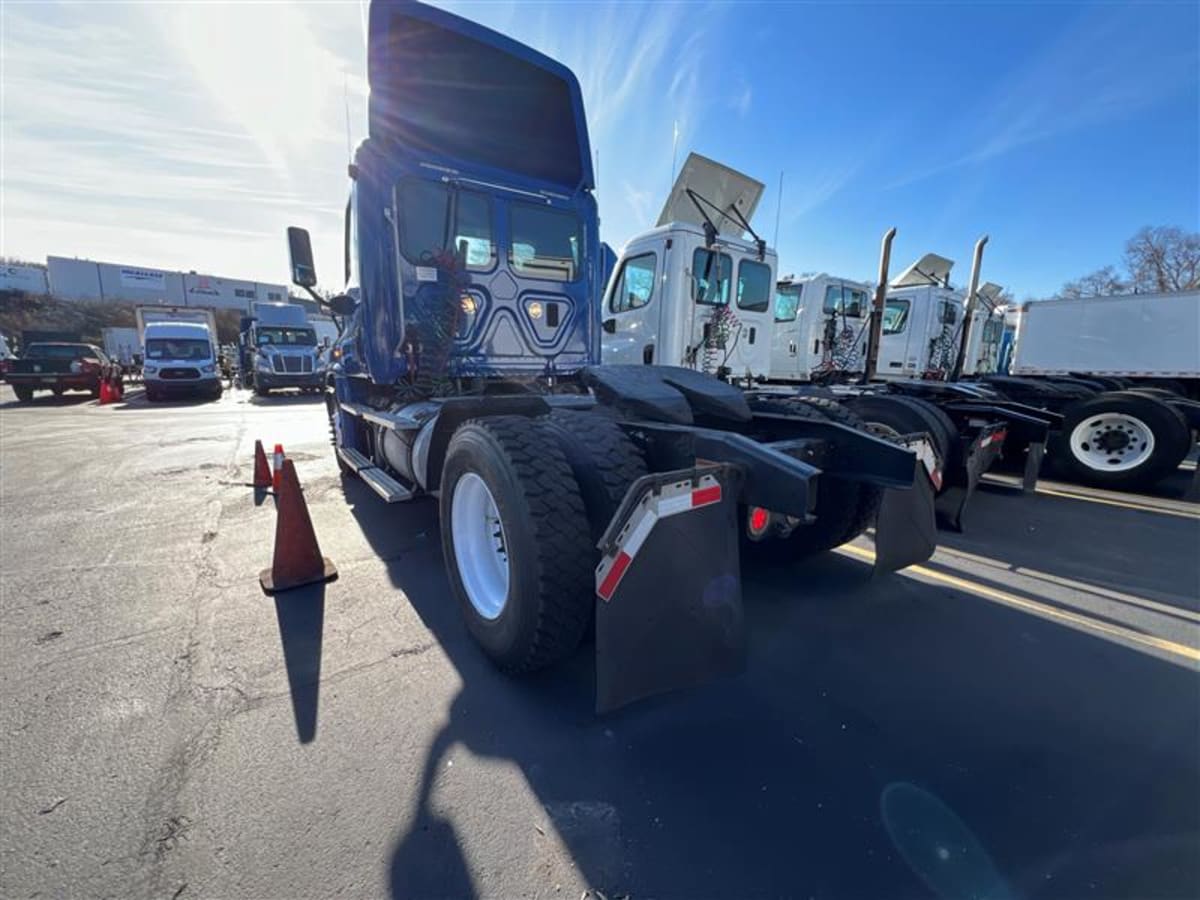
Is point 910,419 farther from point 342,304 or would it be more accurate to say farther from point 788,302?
point 788,302

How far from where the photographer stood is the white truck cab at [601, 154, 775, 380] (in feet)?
23.5

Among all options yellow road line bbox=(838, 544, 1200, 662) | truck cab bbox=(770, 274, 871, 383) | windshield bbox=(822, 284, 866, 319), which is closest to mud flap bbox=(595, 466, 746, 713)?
yellow road line bbox=(838, 544, 1200, 662)

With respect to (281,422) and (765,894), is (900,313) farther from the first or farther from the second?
(281,422)

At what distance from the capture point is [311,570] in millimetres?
3742

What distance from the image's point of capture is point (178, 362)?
17031 millimetres

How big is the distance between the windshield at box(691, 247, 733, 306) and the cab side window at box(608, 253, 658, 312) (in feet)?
1.97

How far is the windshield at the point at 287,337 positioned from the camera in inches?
742

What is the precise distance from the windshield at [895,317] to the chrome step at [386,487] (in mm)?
13382

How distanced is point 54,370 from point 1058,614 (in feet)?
79.7

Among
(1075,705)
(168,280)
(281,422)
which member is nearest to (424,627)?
(1075,705)

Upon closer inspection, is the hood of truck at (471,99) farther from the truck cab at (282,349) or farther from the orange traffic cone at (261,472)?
the truck cab at (282,349)

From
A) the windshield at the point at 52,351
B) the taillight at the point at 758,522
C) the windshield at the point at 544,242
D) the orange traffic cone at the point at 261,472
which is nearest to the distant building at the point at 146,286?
the windshield at the point at 52,351

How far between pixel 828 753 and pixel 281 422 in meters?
14.2

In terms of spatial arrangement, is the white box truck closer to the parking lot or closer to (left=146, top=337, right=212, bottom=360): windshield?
(left=146, top=337, right=212, bottom=360): windshield
